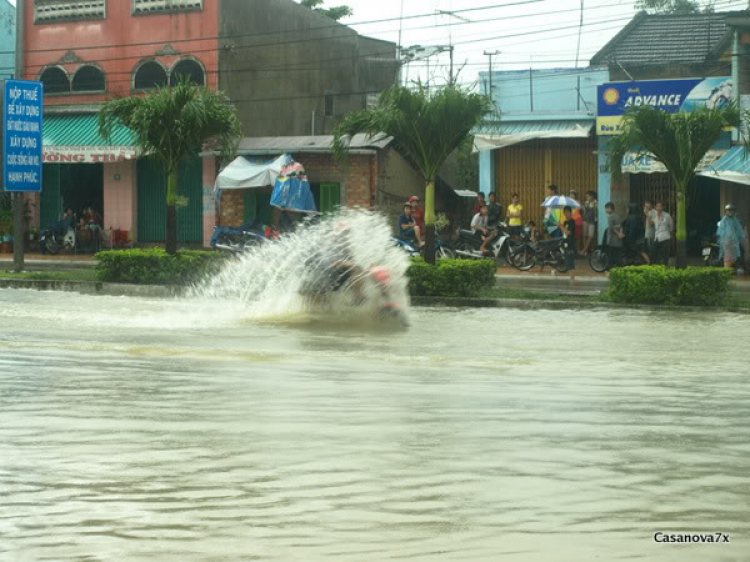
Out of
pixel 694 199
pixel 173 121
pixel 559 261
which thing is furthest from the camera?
pixel 694 199

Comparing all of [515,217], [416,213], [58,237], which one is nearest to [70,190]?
[58,237]

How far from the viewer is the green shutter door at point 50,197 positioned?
119 feet

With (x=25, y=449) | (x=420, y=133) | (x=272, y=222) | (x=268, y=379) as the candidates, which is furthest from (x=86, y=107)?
(x=25, y=449)

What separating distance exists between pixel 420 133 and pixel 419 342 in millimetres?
7194

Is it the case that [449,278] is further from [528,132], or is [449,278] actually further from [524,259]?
[528,132]

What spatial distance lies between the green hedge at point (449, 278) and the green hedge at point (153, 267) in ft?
13.7

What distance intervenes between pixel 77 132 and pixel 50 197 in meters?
3.31

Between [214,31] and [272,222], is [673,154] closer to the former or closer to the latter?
[272,222]

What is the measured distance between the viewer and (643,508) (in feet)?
18.0

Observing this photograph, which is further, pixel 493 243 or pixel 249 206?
pixel 249 206

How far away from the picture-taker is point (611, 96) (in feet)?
96.0

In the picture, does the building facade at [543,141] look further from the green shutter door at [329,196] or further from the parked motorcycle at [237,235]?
the parked motorcycle at [237,235]

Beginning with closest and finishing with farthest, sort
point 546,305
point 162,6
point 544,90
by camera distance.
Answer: point 546,305
point 544,90
point 162,6

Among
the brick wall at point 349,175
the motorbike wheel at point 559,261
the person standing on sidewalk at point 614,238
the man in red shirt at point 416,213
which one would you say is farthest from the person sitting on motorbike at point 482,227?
the brick wall at point 349,175
